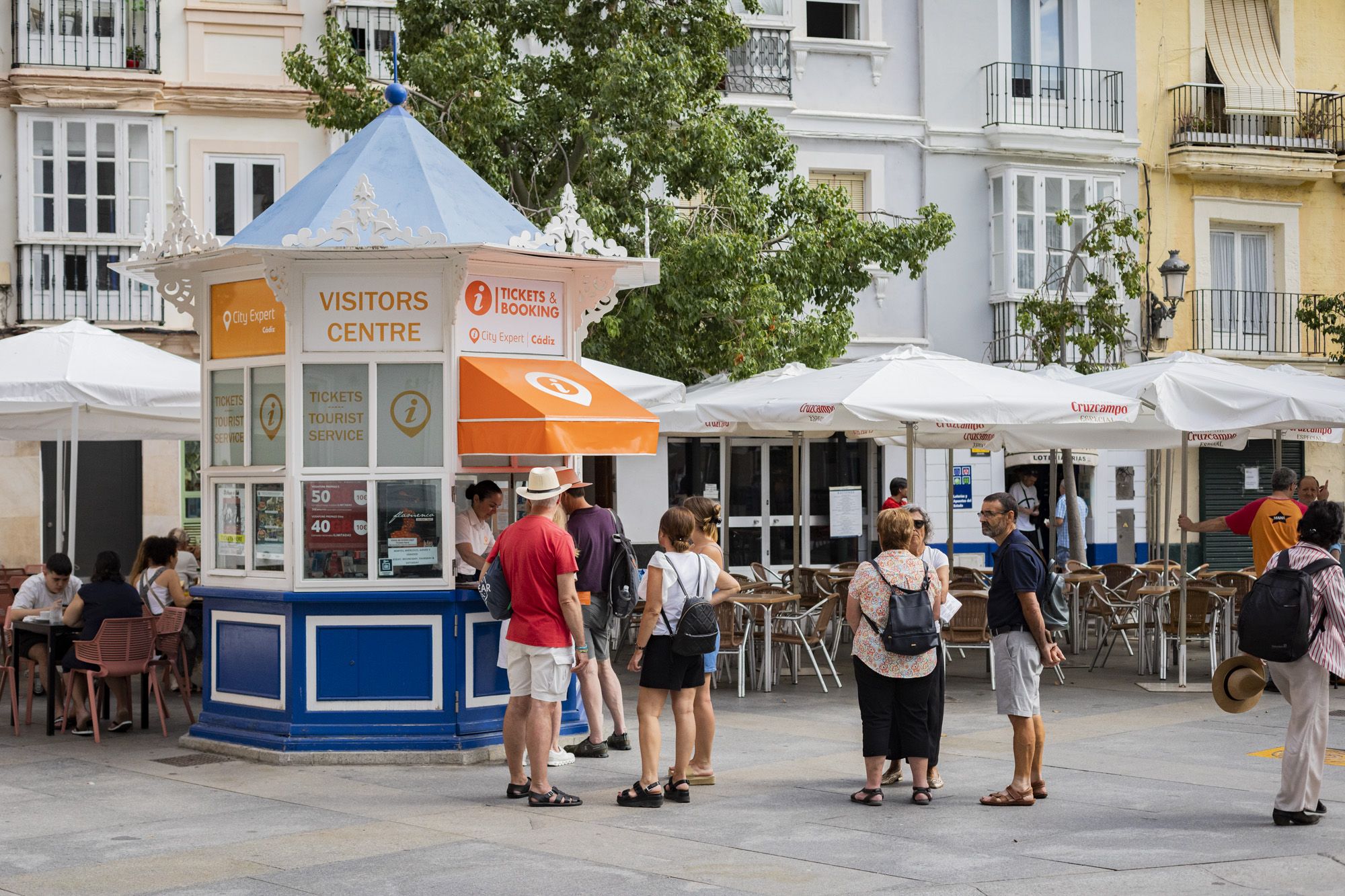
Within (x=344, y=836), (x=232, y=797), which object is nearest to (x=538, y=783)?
(x=344, y=836)

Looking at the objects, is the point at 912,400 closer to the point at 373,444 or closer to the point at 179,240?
the point at 373,444

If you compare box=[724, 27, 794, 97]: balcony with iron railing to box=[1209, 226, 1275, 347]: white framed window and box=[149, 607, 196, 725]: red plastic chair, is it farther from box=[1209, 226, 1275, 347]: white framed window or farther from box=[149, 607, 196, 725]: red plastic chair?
box=[149, 607, 196, 725]: red plastic chair

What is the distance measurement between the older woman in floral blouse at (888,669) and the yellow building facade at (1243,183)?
60.6 feet

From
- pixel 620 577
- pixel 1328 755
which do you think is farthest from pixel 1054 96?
pixel 620 577

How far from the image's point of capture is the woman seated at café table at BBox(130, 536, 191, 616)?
1226cm

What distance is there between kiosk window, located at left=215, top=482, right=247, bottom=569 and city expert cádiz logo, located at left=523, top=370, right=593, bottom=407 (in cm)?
198

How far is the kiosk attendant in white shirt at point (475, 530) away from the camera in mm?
9969

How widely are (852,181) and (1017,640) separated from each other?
55.1 feet

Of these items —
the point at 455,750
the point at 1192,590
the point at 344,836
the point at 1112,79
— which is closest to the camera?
the point at 344,836

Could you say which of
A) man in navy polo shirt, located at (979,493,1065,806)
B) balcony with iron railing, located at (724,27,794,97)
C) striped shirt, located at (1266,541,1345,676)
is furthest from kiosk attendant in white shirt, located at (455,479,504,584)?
balcony with iron railing, located at (724,27,794,97)

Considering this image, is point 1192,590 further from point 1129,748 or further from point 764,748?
point 764,748

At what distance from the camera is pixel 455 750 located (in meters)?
9.80

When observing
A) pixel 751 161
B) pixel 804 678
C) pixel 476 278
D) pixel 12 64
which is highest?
pixel 12 64

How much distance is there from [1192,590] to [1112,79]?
44.9 ft
